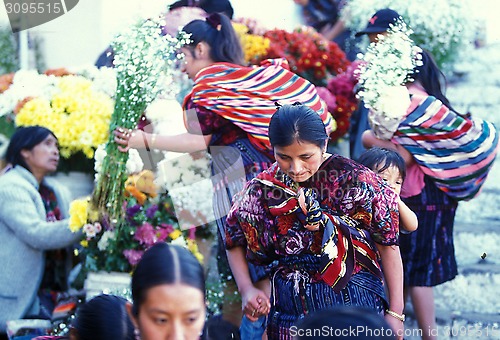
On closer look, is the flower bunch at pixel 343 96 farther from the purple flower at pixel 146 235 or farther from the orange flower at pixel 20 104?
the orange flower at pixel 20 104

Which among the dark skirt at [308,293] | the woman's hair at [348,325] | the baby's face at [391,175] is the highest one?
the woman's hair at [348,325]

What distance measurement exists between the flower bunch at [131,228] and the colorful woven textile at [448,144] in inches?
56.4

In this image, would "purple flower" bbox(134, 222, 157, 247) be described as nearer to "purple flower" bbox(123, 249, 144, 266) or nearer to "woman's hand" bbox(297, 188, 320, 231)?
"purple flower" bbox(123, 249, 144, 266)

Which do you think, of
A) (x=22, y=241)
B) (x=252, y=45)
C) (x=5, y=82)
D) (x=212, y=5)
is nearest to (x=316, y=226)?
(x=22, y=241)

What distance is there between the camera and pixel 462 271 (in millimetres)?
5512

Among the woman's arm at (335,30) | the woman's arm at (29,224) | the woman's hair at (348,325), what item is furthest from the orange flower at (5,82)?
the woman's hair at (348,325)

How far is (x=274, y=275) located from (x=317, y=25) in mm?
5230

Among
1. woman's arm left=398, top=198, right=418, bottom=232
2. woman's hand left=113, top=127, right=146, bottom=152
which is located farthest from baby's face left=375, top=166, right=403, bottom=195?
woman's hand left=113, top=127, right=146, bottom=152

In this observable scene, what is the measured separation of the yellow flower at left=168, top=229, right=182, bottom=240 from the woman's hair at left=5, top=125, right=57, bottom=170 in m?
1.15

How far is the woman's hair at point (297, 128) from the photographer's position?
3.08 m

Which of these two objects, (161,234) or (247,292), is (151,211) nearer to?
(161,234)

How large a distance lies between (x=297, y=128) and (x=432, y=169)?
178 cm

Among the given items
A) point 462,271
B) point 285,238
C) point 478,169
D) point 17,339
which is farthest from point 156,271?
point 462,271

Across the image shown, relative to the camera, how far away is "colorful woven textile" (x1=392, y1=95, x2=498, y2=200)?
454 cm
